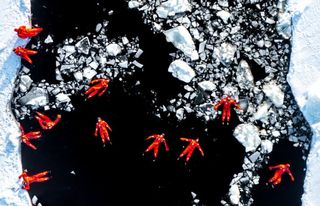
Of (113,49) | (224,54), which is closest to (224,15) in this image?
(224,54)

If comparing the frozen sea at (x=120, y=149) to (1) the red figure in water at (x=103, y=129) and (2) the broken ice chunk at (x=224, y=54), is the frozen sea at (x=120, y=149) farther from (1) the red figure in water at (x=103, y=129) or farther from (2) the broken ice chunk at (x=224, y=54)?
(2) the broken ice chunk at (x=224, y=54)

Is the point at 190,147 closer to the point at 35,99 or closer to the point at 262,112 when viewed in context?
the point at 262,112

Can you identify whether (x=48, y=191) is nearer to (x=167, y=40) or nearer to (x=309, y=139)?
(x=167, y=40)

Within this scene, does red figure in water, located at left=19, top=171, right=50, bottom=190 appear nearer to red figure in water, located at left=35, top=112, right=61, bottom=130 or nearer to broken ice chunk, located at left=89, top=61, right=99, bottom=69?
red figure in water, located at left=35, top=112, right=61, bottom=130

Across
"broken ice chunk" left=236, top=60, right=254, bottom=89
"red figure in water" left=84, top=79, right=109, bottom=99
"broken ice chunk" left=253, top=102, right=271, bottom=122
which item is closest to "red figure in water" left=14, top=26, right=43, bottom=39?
"red figure in water" left=84, top=79, right=109, bottom=99

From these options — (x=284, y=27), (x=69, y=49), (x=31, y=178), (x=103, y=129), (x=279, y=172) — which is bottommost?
(x=31, y=178)

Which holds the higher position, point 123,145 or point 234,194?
point 123,145

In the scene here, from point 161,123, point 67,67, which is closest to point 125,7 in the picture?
point 67,67
